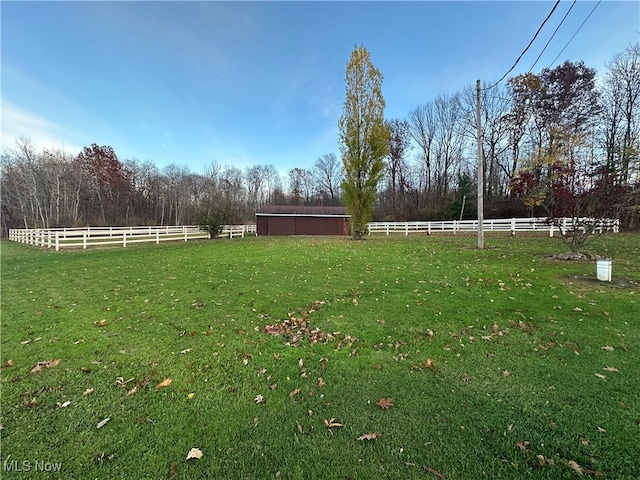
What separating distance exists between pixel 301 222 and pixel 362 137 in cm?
1345

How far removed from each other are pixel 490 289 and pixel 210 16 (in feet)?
40.6

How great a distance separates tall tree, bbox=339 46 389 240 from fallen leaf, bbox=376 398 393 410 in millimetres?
15427

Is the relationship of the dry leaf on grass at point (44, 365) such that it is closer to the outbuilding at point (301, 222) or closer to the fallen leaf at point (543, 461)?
the fallen leaf at point (543, 461)

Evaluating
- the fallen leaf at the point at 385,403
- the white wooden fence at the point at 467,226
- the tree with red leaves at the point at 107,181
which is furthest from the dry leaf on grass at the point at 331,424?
the tree with red leaves at the point at 107,181

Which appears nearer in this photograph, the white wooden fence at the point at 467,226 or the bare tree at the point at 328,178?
the white wooden fence at the point at 467,226

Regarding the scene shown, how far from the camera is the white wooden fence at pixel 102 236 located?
14.6 m

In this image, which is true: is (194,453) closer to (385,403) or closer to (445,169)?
(385,403)

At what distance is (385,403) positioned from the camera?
2.49 meters

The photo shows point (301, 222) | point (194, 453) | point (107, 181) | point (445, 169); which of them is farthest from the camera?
point (107, 181)

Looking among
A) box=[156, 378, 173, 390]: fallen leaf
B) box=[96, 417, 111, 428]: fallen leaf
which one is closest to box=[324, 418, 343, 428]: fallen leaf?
box=[156, 378, 173, 390]: fallen leaf

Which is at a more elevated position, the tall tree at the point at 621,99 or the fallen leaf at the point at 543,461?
the tall tree at the point at 621,99

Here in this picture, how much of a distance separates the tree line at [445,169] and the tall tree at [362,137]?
0.75m

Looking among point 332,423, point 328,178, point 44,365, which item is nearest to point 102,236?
point 44,365

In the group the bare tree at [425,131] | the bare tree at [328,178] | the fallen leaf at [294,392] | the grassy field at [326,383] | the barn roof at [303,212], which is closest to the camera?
the grassy field at [326,383]
